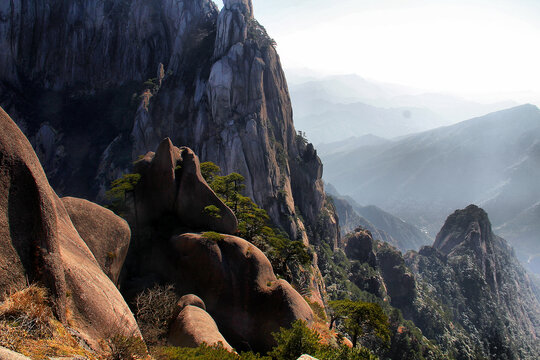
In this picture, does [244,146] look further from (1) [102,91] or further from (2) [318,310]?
(1) [102,91]

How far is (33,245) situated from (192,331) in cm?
883

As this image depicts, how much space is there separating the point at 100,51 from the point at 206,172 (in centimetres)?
8867

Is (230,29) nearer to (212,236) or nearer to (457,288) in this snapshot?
(212,236)

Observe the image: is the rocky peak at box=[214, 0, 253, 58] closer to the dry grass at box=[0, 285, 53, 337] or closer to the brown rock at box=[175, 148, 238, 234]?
the brown rock at box=[175, 148, 238, 234]

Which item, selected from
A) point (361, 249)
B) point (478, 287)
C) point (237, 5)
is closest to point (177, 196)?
point (237, 5)

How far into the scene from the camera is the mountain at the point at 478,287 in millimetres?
91756

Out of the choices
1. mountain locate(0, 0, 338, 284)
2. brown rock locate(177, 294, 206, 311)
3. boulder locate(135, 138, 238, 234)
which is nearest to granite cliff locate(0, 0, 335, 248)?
mountain locate(0, 0, 338, 284)

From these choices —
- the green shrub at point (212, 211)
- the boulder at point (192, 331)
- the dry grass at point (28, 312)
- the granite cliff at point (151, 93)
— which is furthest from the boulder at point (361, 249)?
the dry grass at point (28, 312)

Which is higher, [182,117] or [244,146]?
[182,117]

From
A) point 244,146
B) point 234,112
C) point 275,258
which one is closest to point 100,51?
point 234,112

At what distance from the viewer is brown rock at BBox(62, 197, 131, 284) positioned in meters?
16.2

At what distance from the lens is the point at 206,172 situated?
32656 mm

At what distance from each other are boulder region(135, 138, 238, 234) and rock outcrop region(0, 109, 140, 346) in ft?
43.5

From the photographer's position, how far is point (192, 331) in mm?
15359
